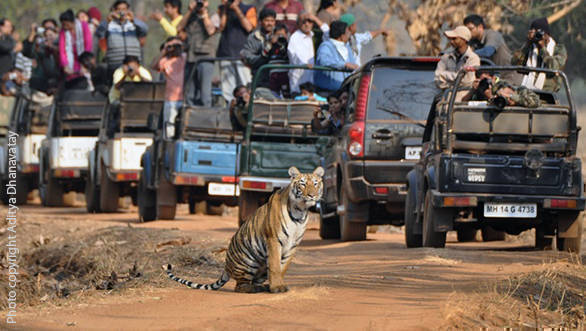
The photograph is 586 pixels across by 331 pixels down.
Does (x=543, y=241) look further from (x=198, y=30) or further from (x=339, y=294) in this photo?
(x=198, y=30)

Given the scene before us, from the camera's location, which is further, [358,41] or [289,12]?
[289,12]

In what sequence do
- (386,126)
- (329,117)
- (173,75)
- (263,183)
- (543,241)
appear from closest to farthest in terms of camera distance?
(543,241)
(386,126)
(329,117)
(263,183)
(173,75)

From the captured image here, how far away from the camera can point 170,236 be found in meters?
14.6

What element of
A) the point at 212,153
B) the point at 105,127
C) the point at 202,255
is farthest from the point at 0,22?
the point at 202,255

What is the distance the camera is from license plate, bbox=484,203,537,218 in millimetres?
12352

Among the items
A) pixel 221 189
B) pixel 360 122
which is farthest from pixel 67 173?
pixel 360 122

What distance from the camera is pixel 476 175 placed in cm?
1229

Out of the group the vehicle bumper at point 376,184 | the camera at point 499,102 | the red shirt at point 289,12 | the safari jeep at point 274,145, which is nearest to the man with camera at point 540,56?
the camera at point 499,102

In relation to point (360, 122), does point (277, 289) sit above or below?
below

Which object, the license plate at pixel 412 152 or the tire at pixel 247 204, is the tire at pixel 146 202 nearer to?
the tire at pixel 247 204

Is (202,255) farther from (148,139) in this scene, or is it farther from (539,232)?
(148,139)

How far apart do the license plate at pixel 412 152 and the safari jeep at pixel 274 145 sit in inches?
96.6

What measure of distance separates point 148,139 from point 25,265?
6.50 m

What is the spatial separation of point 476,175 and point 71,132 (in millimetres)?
12613
